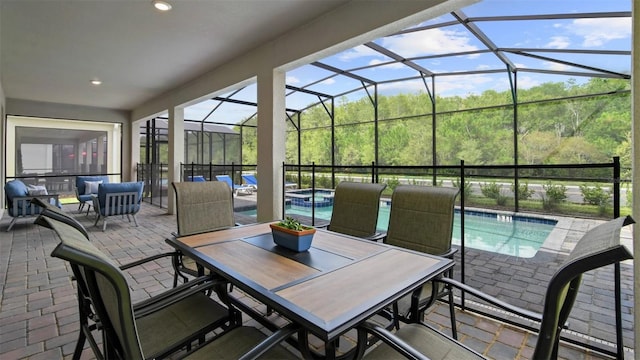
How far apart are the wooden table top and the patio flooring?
0.76 metres

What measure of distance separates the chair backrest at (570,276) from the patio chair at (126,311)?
1216 mm

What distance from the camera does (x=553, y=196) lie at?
23.1 feet

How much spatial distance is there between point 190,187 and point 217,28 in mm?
2309

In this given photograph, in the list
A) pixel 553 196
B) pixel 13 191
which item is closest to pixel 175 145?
pixel 13 191

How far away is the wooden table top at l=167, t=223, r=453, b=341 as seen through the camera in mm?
1108

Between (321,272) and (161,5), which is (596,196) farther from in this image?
(161,5)

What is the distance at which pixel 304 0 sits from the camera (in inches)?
124

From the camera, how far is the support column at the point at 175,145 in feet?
22.9

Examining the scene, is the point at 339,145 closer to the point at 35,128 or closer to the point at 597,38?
the point at 597,38

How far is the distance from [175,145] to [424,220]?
250 inches

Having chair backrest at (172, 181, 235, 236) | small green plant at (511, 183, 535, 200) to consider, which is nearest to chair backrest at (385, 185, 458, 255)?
chair backrest at (172, 181, 235, 236)

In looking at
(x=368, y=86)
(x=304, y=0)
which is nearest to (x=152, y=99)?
(x=368, y=86)

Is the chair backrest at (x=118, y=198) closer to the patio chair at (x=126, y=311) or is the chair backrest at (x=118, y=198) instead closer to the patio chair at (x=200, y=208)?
the patio chair at (x=200, y=208)

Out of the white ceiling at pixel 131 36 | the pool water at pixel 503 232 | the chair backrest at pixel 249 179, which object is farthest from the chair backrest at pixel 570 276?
the chair backrest at pixel 249 179
